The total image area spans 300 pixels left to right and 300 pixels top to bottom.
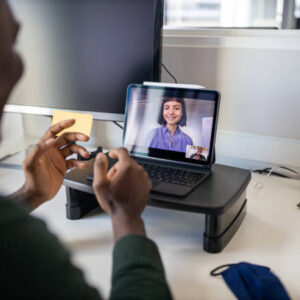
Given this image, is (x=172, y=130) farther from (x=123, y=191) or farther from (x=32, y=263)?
(x=32, y=263)

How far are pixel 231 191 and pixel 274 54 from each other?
0.51 metres

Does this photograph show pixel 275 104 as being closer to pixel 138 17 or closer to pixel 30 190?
pixel 138 17

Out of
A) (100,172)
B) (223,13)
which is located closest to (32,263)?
(100,172)

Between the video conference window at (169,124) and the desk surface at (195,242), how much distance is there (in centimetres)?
16

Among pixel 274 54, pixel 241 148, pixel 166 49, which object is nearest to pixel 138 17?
pixel 166 49

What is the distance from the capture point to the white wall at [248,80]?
1.11 m

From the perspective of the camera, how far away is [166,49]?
1256mm

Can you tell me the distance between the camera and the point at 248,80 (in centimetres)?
116

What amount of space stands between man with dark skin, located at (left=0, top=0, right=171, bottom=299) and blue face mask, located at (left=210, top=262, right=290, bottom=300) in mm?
171

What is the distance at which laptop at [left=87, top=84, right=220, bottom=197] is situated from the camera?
88 centimetres

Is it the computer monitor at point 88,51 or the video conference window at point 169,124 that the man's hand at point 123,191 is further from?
the computer monitor at point 88,51

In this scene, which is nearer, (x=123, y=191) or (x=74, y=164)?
(x=123, y=191)

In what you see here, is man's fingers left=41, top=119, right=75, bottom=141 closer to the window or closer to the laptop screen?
the laptop screen

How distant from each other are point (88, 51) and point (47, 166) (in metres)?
0.40
